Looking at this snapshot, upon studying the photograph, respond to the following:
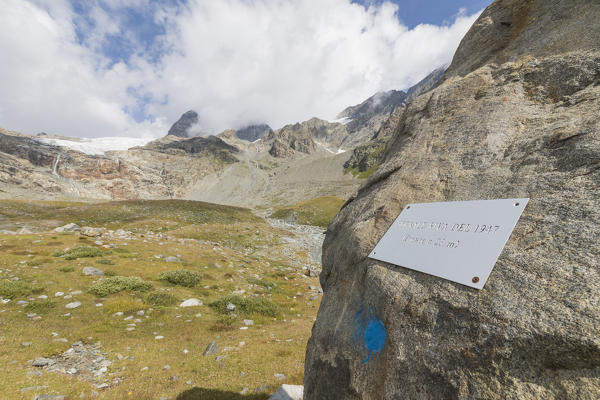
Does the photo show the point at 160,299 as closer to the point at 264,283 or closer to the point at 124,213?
the point at 264,283

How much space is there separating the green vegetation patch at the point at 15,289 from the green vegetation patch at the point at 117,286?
2926 millimetres

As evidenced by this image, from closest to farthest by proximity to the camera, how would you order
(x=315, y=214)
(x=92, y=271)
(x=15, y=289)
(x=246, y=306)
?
(x=15, y=289), (x=246, y=306), (x=92, y=271), (x=315, y=214)

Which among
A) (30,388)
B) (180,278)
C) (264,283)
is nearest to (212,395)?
(30,388)

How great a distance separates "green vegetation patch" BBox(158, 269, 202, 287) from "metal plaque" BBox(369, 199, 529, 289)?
18.4 meters

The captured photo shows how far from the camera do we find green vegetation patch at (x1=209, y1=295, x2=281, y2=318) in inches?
650

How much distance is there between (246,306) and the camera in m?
17.2

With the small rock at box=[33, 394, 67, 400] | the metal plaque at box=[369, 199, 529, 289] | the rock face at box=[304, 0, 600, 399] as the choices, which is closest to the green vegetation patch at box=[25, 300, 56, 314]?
the small rock at box=[33, 394, 67, 400]

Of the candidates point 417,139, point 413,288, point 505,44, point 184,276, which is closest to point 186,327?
point 184,276

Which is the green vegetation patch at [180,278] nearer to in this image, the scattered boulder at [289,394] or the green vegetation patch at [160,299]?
the green vegetation patch at [160,299]

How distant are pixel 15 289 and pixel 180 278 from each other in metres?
8.72

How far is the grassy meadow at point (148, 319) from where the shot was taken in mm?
8609

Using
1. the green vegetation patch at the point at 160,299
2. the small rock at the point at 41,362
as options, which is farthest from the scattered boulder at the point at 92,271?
the small rock at the point at 41,362

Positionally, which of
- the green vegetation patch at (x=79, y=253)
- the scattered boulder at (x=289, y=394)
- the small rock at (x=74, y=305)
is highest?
the green vegetation patch at (x=79, y=253)

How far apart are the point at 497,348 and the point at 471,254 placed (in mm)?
1287
